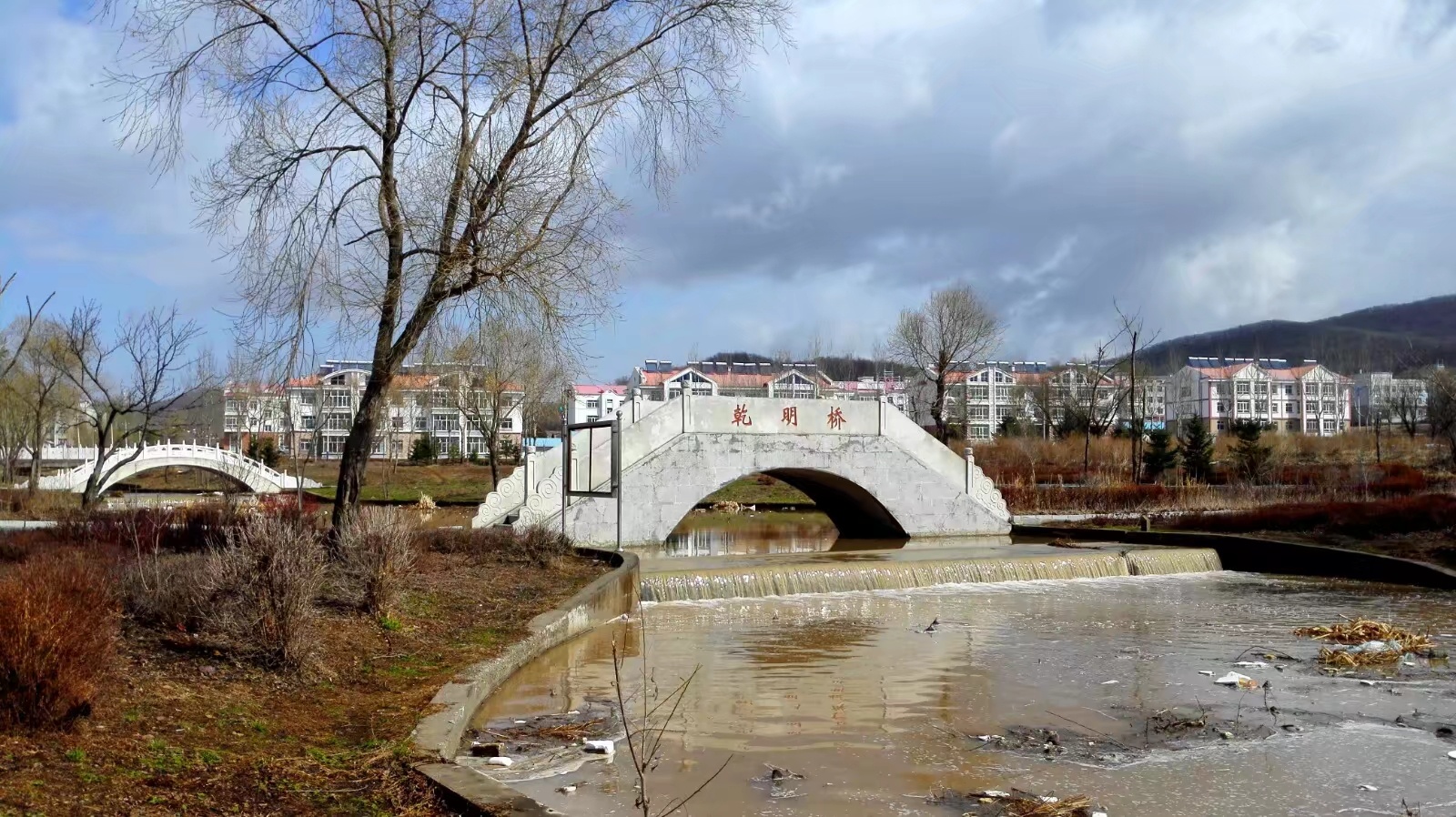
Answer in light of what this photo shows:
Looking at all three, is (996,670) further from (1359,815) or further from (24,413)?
(24,413)

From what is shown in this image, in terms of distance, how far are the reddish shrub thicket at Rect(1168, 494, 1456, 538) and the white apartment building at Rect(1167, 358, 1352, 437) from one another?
3690 inches

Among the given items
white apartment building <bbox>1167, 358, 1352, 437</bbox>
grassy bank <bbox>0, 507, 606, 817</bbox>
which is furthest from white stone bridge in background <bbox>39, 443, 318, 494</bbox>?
white apartment building <bbox>1167, 358, 1352, 437</bbox>

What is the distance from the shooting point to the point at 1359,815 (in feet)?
22.2

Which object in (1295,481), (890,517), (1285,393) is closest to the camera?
(890,517)

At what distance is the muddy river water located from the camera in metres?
Result: 7.11

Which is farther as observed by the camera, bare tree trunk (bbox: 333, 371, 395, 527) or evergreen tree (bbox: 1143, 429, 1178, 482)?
evergreen tree (bbox: 1143, 429, 1178, 482)

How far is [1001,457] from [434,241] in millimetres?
39262

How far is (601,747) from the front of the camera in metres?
7.70

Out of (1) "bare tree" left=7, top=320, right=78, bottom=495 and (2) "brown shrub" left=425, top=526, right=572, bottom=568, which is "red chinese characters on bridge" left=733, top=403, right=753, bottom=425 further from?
(1) "bare tree" left=7, top=320, right=78, bottom=495

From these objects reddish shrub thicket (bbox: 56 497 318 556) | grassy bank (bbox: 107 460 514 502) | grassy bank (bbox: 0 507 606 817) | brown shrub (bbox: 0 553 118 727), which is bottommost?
grassy bank (bbox: 0 507 606 817)

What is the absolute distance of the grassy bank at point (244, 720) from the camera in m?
5.14

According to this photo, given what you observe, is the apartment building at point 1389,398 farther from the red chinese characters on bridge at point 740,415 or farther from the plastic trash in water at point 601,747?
the plastic trash in water at point 601,747

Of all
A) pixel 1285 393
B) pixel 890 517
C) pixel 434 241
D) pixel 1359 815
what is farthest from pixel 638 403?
pixel 1285 393

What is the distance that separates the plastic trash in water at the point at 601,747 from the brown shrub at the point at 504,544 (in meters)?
8.15
